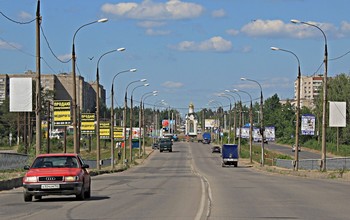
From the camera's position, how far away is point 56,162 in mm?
23125

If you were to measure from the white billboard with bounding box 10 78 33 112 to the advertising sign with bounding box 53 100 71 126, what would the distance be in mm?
18538

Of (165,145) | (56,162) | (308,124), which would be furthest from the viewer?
(165,145)

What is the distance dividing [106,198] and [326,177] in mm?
25631

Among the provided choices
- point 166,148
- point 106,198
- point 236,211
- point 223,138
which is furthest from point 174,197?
point 223,138

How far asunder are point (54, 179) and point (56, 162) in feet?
3.70

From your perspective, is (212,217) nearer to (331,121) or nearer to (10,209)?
(10,209)

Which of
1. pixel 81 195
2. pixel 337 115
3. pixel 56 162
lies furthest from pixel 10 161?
pixel 81 195

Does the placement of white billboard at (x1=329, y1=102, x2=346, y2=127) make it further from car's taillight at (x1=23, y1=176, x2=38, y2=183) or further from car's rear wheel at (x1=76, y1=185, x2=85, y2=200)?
car's taillight at (x1=23, y1=176, x2=38, y2=183)

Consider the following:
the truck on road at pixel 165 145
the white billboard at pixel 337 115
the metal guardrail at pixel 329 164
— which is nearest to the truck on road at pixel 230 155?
the metal guardrail at pixel 329 164

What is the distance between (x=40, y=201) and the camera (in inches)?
Result: 912

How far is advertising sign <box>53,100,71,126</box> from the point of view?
6284 centimetres

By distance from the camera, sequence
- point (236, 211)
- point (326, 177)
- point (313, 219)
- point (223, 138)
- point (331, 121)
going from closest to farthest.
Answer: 1. point (313, 219)
2. point (236, 211)
3. point (326, 177)
4. point (331, 121)
5. point (223, 138)

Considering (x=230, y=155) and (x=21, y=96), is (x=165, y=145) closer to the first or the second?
(x=230, y=155)

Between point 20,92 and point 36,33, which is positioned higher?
point 36,33
